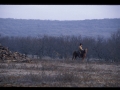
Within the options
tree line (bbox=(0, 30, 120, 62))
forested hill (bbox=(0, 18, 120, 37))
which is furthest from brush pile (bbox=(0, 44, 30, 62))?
forested hill (bbox=(0, 18, 120, 37))

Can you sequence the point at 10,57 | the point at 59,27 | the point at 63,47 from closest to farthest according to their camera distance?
the point at 10,57 < the point at 63,47 < the point at 59,27

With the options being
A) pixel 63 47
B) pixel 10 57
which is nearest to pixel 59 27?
pixel 63 47

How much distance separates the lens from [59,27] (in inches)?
2586

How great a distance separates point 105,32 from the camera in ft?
191

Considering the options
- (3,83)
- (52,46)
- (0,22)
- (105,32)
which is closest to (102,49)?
(52,46)

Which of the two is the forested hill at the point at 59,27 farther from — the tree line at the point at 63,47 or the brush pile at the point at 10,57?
the brush pile at the point at 10,57

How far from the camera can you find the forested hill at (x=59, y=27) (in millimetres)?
58625

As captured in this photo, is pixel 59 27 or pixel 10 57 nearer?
pixel 10 57

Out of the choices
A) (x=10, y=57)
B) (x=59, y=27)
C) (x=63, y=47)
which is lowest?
(x=10, y=57)

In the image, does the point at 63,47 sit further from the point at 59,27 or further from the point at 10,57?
the point at 59,27

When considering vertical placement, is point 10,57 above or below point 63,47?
below

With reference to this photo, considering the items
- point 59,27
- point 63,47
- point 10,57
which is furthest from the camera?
point 59,27
